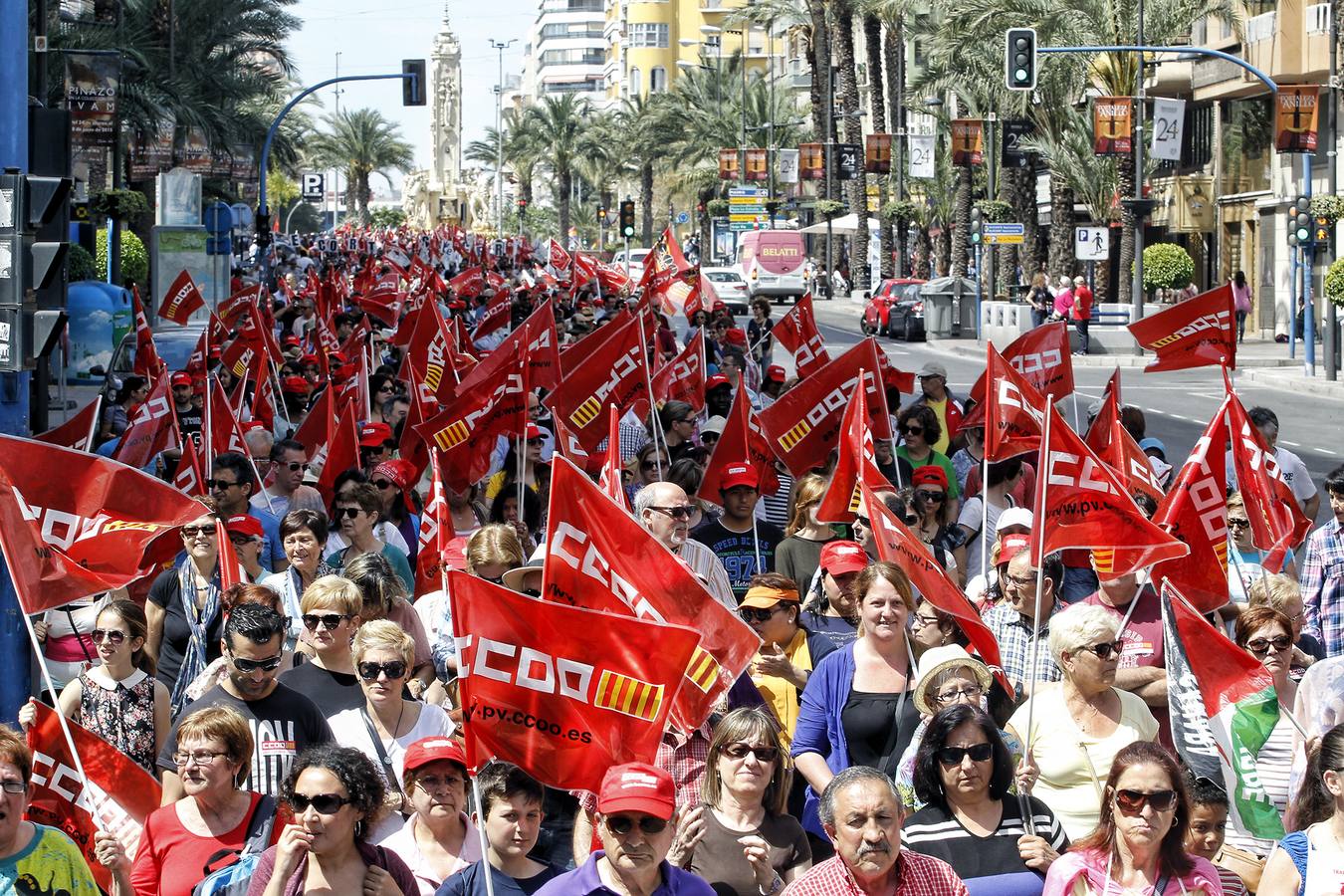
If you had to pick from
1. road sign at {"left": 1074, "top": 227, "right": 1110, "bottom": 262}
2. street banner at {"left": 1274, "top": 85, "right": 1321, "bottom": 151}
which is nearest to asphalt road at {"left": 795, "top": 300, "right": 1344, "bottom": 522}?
road sign at {"left": 1074, "top": 227, "right": 1110, "bottom": 262}

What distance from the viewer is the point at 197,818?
218 inches

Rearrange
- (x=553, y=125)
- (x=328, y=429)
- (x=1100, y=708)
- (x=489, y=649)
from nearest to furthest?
(x=489, y=649) < (x=1100, y=708) < (x=328, y=429) < (x=553, y=125)

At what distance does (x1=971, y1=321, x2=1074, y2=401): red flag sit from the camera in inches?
547

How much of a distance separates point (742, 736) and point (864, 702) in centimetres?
98

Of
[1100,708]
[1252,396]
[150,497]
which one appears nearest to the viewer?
[1100,708]

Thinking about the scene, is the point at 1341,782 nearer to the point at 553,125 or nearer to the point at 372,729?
the point at 372,729

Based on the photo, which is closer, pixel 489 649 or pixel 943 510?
pixel 489 649

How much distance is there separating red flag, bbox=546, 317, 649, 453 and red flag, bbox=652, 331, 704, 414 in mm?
1861

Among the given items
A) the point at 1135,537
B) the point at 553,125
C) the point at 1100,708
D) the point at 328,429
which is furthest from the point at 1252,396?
the point at 553,125

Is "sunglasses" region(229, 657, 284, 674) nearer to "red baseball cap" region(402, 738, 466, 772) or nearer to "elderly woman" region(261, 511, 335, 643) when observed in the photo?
"red baseball cap" region(402, 738, 466, 772)

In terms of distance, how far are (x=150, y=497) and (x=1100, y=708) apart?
3.31 m

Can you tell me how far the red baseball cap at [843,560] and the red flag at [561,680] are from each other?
2096 mm

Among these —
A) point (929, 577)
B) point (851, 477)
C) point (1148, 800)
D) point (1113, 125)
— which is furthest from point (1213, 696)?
point (1113, 125)

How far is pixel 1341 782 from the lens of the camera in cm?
481
